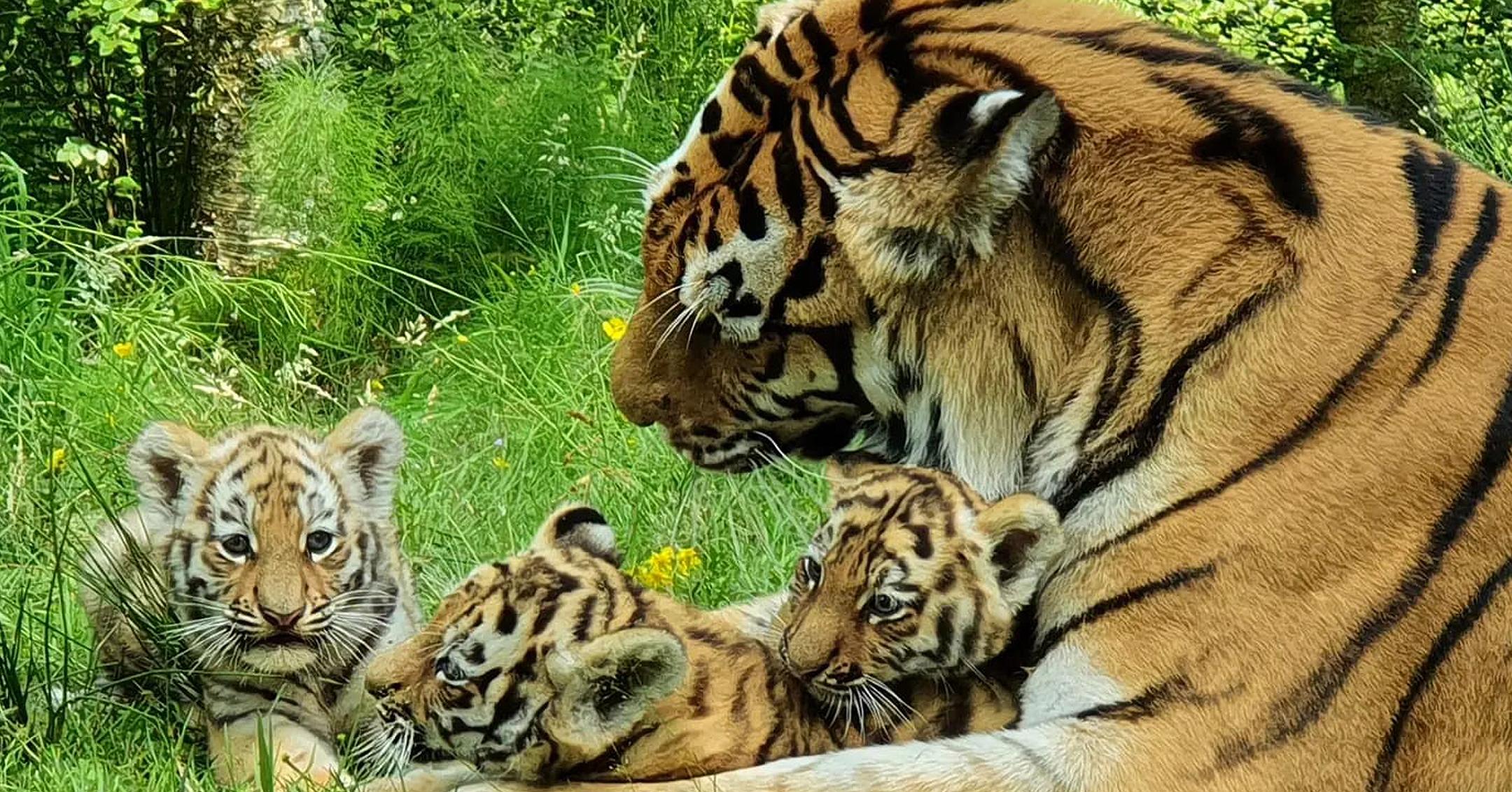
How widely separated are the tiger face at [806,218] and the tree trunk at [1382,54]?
409 centimetres

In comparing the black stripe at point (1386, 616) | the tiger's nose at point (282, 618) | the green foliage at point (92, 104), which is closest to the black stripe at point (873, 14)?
the black stripe at point (1386, 616)

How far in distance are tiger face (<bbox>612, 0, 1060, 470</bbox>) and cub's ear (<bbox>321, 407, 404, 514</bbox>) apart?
771mm

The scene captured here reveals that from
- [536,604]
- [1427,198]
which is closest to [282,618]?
[536,604]

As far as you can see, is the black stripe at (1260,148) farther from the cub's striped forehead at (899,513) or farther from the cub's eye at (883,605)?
the cub's eye at (883,605)

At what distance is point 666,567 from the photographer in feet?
13.7

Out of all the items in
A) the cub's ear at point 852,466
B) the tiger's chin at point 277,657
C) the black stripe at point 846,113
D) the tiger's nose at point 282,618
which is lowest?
the tiger's chin at point 277,657

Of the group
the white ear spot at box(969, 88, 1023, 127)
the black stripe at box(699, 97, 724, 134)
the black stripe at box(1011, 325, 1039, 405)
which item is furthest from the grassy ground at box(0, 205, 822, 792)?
the white ear spot at box(969, 88, 1023, 127)

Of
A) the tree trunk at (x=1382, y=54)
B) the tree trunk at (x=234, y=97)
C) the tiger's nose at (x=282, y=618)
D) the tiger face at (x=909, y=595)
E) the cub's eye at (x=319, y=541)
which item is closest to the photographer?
the tiger face at (x=909, y=595)

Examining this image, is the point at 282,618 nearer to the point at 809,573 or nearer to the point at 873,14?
the point at 809,573

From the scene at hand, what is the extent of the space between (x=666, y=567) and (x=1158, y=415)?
151 centimetres

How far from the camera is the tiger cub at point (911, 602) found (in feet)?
10.2

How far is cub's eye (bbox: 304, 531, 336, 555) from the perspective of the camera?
375 centimetres

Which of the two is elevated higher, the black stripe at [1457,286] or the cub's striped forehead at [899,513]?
the black stripe at [1457,286]

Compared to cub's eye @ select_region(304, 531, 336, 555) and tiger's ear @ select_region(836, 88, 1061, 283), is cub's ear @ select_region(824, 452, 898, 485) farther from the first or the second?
cub's eye @ select_region(304, 531, 336, 555)
